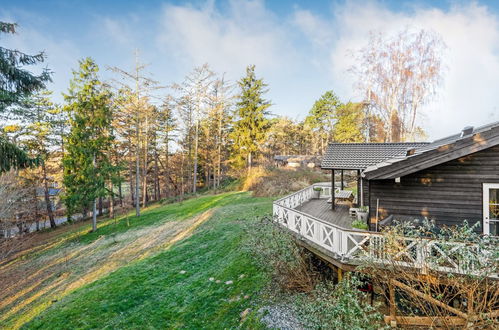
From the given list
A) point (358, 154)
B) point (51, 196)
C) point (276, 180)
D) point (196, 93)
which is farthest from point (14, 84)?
point (51, 196)

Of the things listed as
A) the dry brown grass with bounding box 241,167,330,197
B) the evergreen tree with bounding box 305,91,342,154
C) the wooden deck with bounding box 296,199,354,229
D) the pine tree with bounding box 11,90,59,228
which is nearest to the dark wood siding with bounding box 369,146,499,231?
the wooden deck with bounding box 296,199,354,229

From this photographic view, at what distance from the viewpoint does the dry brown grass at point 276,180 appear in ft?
66.3

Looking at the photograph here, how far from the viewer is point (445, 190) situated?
645 centimetres

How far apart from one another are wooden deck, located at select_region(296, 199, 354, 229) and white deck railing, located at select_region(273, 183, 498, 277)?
2.34 meters

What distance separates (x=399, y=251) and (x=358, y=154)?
601 centimetres

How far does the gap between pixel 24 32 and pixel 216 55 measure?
19823 mm

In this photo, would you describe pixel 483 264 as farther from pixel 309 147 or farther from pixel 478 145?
pixel 309 147

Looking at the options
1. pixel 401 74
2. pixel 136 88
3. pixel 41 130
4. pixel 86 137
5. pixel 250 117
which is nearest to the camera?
pixel 401 74

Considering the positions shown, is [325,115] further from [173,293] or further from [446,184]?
[173,293]

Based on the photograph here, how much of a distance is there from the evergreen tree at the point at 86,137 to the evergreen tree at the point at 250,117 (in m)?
13.7

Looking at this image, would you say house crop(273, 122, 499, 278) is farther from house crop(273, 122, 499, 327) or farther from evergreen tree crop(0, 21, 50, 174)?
evergreen tree crop(0, 21, 50, 174)

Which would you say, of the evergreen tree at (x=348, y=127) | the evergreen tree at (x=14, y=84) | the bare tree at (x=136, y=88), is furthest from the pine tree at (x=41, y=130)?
the evergreen tree at (x=348, y=127)

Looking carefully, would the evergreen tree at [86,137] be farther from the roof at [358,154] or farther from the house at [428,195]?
the house at [428,195]

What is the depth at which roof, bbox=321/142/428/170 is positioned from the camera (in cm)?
985
